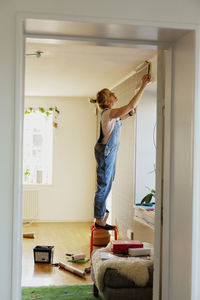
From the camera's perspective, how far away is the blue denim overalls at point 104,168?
189 inches

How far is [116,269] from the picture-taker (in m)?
3.49

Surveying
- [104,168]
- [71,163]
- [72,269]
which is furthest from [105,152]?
[71,163]

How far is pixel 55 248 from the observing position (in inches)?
248

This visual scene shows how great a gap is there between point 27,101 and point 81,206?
2486 millimetres

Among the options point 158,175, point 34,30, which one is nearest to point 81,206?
point 158,175

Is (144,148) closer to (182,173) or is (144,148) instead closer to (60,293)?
(60,293)

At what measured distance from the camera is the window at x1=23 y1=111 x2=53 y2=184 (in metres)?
8.91

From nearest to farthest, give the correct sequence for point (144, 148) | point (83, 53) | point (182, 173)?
point (182, 173) < point (83, 53) < point (144, 148)

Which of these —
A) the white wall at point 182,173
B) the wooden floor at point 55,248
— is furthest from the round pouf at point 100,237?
the white wall at point 182,173

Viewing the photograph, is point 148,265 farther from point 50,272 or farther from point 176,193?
point 50,272

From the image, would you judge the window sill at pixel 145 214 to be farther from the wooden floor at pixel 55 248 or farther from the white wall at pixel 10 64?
the white wall at pixel 10 64

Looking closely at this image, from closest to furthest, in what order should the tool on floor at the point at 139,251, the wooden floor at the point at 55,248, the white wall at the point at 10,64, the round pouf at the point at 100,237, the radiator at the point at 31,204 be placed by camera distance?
the white wall at the point at 10,64 < the tool on floor at the point at 139,251 < the wooden floor at the point at 55,248 < the round pouf at the point at 100,237 < the radiator at the point at 31,204

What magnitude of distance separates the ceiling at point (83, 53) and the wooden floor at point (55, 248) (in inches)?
102

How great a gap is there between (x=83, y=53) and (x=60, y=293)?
8.68ft
